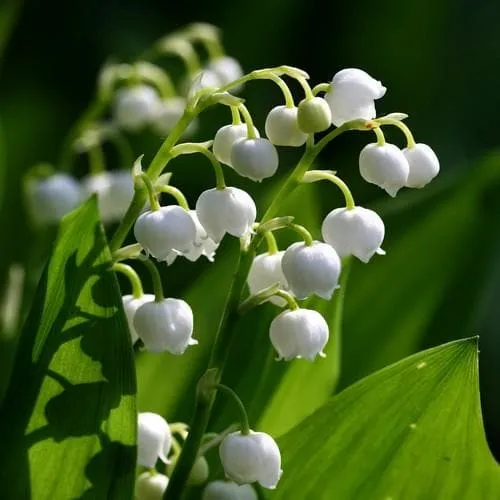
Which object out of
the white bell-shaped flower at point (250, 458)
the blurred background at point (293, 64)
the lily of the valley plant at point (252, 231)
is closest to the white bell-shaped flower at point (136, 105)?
the blurred background at point (293, 64)

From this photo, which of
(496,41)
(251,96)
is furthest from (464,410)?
(496,41)

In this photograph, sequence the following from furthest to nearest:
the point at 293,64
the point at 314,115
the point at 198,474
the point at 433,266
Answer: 1. the point at 293,64
2. the point at 433,266
3. the point at 198,474
4. the point at 314,115

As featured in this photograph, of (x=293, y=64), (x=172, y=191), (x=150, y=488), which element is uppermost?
(x=172, y=191)

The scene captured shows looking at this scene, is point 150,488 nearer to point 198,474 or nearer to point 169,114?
point 198,474

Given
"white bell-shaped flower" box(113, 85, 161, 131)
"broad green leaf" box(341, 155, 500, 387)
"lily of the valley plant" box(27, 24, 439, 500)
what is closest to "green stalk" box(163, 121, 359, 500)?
"lily of the valley plant" box(27, 24, 439, 500)

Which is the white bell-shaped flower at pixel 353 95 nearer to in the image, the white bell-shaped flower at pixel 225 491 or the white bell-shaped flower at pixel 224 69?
the white bell-shaped flower at pixel 225 491

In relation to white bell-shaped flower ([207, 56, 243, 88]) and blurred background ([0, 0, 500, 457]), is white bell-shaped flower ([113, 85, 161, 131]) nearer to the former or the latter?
white bell-shaped flower ([207, 56, 243, 88])

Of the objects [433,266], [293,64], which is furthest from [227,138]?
[293,64]

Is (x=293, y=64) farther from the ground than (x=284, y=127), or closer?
closer
